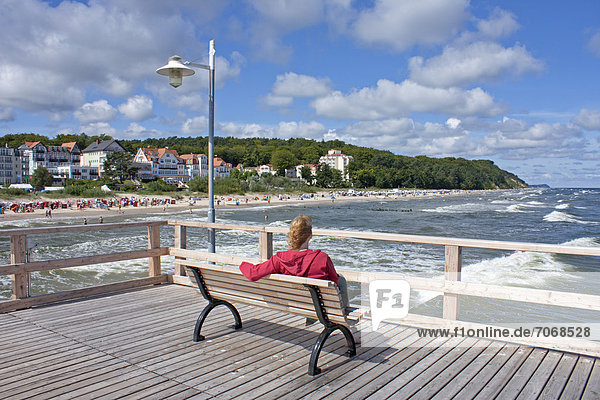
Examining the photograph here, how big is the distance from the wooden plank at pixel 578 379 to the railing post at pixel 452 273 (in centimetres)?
109

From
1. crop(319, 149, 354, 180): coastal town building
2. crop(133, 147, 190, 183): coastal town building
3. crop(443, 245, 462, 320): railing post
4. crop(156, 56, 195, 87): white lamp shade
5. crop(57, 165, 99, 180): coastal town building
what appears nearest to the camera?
crop(443, 245, 462, 320): railing post

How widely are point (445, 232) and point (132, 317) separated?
92.9 ft

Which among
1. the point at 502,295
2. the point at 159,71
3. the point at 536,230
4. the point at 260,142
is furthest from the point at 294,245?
the point at 260,142

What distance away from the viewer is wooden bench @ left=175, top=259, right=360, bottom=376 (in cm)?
323

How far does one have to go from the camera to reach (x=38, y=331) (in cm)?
449

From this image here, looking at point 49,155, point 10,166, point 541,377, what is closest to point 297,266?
point 541,377

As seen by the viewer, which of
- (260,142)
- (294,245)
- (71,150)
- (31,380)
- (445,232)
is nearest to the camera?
(31,380)

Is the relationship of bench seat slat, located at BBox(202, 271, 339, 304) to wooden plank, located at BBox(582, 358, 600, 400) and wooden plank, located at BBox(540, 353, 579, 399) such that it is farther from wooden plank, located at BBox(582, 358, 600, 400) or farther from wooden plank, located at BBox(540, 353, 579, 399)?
wooden plank, located at BBox(582, 358, 600, 400)

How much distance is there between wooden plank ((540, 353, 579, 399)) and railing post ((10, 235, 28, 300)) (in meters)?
5.50

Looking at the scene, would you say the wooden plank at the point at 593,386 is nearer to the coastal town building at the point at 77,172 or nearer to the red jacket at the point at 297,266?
the red jacket at the point at 297,266

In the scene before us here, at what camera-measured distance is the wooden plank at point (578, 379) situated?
3111 mm

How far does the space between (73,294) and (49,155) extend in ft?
394

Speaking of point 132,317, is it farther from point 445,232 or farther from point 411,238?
point 445,232

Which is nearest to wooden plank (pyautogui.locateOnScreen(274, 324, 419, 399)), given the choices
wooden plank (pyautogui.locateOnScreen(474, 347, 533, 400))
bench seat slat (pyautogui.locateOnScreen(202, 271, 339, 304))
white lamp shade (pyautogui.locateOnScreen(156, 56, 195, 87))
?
bench seat slat (pyautogui.locateOnScreen(202, 271, 339, 304))
